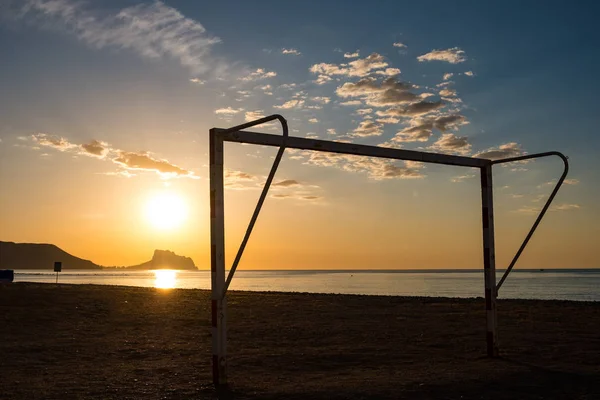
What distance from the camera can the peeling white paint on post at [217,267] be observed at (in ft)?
27.6

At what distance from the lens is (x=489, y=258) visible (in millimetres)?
10922

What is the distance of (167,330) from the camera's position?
51.7 feet

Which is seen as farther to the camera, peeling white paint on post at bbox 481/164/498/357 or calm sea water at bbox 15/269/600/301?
calm sea water at bbox 15/269/600/301

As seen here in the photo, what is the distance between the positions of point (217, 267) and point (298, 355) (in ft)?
12.6

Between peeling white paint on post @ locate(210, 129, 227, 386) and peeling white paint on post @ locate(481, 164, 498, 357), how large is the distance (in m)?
5.11

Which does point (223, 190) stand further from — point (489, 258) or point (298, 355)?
point (489, 258)

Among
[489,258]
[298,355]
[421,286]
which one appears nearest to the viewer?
[489,258]

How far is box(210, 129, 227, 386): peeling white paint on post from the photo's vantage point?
8422 mm

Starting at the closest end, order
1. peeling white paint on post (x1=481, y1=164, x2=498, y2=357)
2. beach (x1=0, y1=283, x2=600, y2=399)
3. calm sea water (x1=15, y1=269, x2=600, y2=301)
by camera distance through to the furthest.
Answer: beach (x1=0, y1=283, x2=600, y2=399), peeling white paint on post (x1=481, y1=164, x2=498, y2=357), calm sea water (x1=15, y1=269, x2=600, y2=301)

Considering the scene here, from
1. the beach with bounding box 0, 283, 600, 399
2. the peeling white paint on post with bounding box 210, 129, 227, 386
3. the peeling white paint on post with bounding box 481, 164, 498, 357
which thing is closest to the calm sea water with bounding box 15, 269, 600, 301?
the beach with bounding box 0, 283, 600, 399

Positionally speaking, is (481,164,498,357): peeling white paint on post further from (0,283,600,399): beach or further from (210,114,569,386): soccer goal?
(0,283,600,399): beach

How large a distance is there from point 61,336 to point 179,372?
602 centimetres

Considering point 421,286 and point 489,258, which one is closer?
point 489,258

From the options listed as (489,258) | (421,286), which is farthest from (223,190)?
(421,286)
